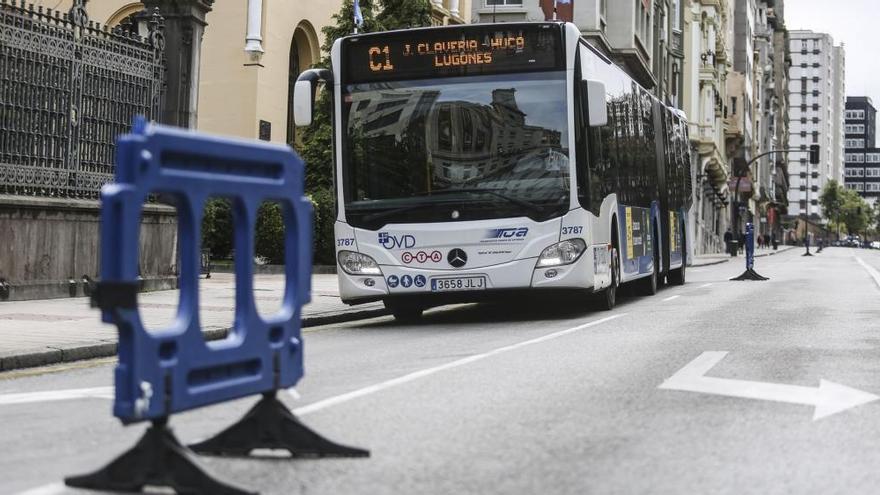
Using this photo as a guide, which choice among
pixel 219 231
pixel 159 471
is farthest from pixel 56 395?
pixel 219 231

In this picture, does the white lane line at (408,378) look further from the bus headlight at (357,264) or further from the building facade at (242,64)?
the building facade at (242,64)

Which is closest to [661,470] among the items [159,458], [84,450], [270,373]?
[270,373]

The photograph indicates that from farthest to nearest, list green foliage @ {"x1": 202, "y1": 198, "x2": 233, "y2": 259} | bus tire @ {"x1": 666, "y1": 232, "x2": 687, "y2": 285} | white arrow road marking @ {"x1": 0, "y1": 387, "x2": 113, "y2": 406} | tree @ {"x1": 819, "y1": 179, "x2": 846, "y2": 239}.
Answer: tree @ {"x1": 819, "y1": 179, "x2": 846, "y2": 239} < green foliage @ {"x1": 202, "y1": 198, "x2": 233, "y2": 259} < bus tire @ {"x1": 666, "y1": 232, "x2": 687, "y2": 285} < white arrow road marking @ {"x1": 0, "y1": 387, "x2": 113, "y2": 406}

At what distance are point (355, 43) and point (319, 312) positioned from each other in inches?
137

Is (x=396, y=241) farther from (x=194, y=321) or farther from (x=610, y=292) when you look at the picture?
(x=194, y=321)

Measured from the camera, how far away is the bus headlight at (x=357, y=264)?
14461 mm

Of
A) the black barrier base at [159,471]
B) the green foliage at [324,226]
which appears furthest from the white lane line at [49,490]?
the green foliage at [324,226]

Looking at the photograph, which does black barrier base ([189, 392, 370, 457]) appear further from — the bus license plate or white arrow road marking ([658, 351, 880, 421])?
the bus license plate

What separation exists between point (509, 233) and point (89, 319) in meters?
4.77

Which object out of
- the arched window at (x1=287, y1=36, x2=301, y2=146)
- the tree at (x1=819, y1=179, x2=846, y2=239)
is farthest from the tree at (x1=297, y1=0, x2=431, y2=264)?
the tree at (x1=819, y1=179, x2=846, y2=239)

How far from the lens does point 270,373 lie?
5.44m

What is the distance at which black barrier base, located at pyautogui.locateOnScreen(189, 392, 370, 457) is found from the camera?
555cm

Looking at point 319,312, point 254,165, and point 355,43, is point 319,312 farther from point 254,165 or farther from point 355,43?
point 254,165

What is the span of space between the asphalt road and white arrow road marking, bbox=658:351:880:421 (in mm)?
34
